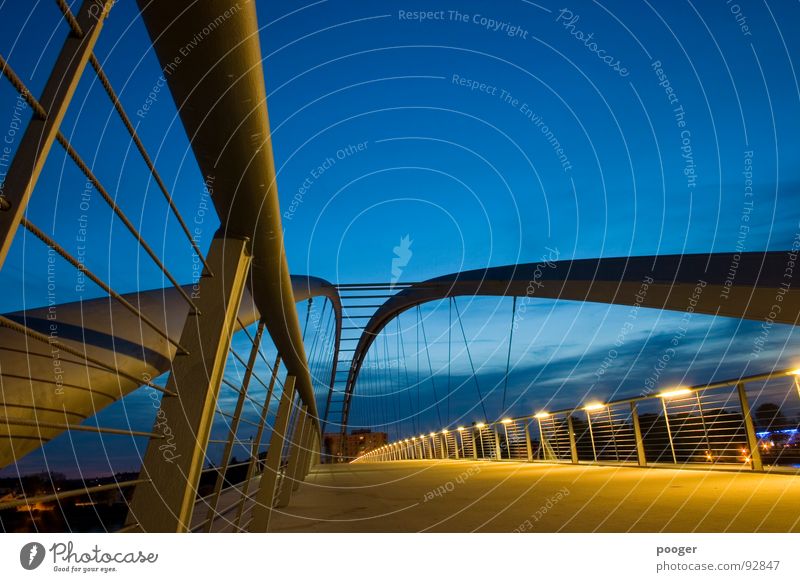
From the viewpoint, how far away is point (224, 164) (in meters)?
0.80

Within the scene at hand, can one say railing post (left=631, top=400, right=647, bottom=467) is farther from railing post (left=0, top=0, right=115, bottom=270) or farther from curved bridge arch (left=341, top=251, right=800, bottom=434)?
railing post (left=0, top=0, right=115, bottom=270)

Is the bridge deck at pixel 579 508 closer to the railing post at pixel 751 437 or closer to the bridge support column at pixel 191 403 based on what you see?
the railing post at pixel 751 437

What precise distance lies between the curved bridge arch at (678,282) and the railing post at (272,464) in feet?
9.68

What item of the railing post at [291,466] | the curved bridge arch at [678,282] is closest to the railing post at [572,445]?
the curved bridge arch at [678,282]

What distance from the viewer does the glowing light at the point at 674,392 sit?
5.09 metres

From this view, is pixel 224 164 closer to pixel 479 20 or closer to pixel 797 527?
pixel 797 527

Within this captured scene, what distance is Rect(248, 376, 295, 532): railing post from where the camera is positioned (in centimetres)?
254

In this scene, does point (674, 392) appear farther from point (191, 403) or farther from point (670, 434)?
point (191, 403)

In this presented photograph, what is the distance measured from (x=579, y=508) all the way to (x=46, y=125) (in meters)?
2.99

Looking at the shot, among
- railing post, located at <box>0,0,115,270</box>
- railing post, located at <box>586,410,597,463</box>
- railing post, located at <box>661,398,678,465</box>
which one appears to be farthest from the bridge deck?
railing post, located at <box>586,410,597,463</box>

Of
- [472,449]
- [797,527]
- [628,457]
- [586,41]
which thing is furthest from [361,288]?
[797,527]

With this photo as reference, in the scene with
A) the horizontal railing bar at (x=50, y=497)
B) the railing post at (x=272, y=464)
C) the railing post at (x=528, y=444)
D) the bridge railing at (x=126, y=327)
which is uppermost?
the bridge railing at (x=126, y=327)
